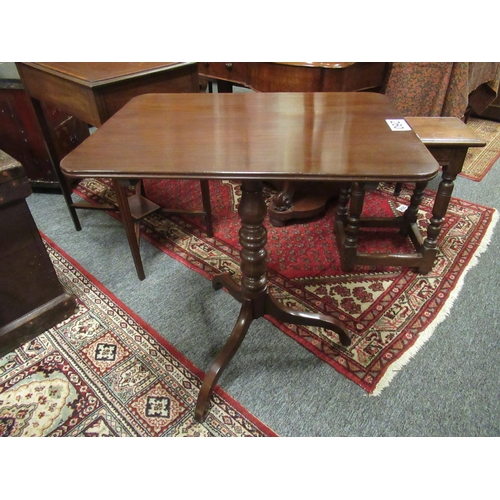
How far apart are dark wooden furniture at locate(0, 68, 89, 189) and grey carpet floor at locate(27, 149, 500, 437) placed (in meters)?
0.78

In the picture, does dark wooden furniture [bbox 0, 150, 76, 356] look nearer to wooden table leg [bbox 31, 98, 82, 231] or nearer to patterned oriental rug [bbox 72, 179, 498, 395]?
wooden table leg [bbox 31, 98, 82, 231]

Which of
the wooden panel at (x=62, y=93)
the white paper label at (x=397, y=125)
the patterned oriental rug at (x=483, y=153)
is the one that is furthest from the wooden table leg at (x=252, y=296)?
the patterned oriental rug at (x=483, y=153)

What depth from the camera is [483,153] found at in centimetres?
289

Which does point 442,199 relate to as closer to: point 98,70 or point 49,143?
point 98,70

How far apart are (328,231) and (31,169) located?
1.86 metres

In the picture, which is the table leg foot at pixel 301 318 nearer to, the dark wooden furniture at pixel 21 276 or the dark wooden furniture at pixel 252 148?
the dark wooden furniture at pixel 252 148

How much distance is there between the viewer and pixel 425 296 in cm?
161

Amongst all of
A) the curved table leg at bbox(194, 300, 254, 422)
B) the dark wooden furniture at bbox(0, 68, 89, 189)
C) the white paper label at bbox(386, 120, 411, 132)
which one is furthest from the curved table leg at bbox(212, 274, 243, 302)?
the dark wooden furniture at bbox(0, 68, 89, 189)

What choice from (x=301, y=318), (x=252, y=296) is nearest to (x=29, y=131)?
(x=252, y=296)

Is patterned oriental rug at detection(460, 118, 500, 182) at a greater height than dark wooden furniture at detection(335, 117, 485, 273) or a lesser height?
lesser

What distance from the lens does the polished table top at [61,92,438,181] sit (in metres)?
0.80

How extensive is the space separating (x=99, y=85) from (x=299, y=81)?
88 centimetres

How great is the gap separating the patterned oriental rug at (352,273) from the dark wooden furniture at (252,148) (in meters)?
0.21

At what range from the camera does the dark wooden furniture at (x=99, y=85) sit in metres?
1.37
